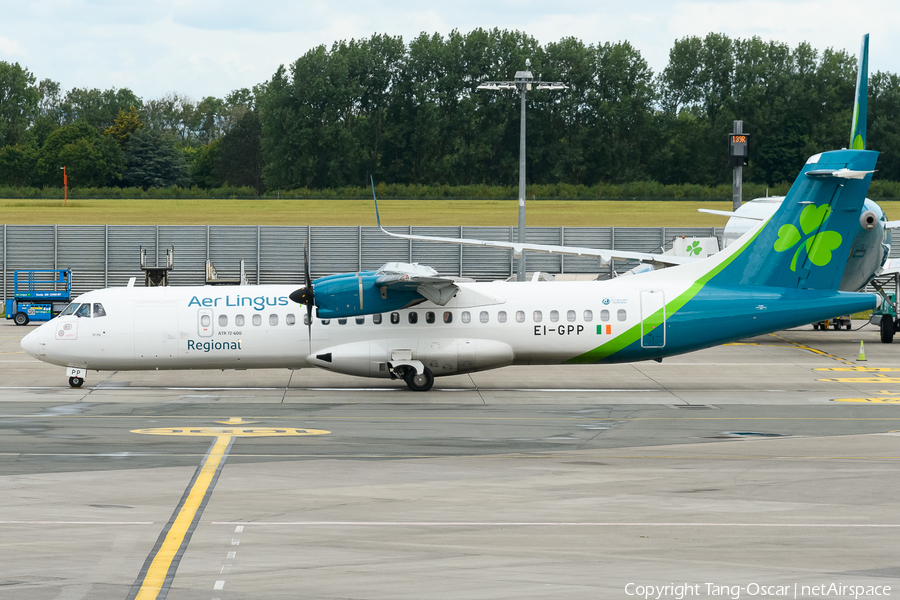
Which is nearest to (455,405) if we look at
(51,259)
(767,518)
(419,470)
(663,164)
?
(419,470)

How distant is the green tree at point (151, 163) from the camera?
358ft

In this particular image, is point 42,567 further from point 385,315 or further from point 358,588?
point 385,315

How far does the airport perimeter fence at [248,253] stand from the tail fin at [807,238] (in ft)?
96.1

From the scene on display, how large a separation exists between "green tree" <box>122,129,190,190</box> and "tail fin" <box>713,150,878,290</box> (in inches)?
3749

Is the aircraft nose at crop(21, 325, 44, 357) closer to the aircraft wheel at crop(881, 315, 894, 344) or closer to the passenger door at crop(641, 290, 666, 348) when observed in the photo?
the passenger door at crop(641, 290, 666, 348)

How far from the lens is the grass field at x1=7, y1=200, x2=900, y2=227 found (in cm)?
9044

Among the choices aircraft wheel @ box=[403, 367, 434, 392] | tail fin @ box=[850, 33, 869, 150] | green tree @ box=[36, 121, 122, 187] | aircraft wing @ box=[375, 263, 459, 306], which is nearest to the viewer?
aircraft wing @ box=[375, 263, 459, 306]

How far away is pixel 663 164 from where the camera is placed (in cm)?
10462

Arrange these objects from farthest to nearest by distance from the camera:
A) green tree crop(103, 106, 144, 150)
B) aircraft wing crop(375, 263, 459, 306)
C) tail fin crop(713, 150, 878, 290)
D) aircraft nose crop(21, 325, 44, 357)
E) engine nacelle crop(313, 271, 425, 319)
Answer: green tree crop(103, 106, 144, 150) → aircraft nose crop(21, 325, 44, 357) → tail fin crop(713, 150, 878, 290) → engine nacelle crop(313, 271, 425, 319) → aircraft wing crop(375, 263, 459, 306)

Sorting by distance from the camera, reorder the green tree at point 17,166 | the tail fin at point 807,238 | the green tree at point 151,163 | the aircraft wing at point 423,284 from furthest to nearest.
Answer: the green tree at point 151,163 < the green tree at point 17,166 < the tail fin at point 807,238 < the aircraft wing at point 423,284

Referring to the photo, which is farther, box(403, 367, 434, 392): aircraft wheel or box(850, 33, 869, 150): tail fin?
box(850, 33, 869, 150): tail fin

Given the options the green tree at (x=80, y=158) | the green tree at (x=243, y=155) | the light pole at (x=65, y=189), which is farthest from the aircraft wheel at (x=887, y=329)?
the green tree at (x=80, y=158)

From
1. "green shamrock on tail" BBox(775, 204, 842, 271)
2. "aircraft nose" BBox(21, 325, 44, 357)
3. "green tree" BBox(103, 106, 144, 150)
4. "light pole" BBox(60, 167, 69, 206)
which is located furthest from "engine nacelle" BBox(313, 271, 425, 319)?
"green tree" BBox(103, 106, 144, 150)

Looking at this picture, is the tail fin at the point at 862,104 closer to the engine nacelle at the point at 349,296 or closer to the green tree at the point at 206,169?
the engine nacelle at the point at 349,296
